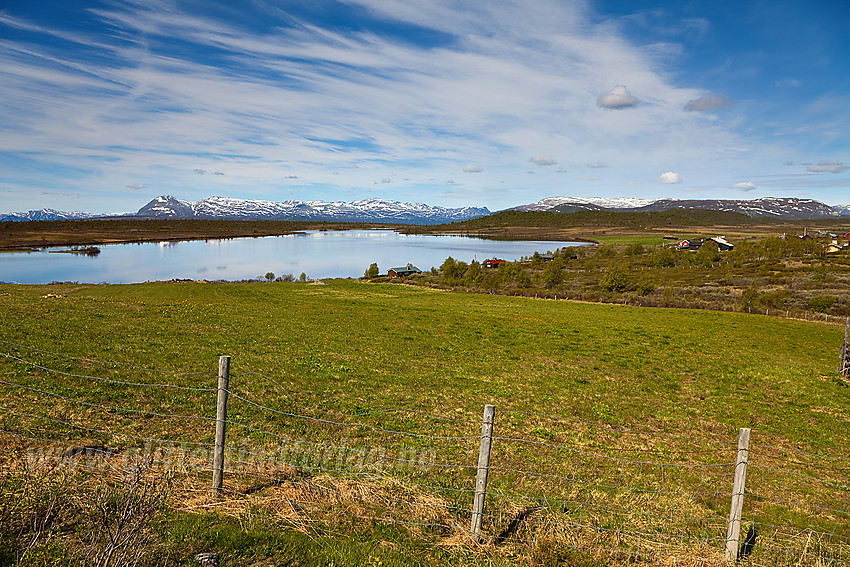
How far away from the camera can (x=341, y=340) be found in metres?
24.4

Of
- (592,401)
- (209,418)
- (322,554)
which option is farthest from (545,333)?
(322,554)

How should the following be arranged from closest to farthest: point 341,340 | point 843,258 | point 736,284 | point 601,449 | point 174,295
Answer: point 601,449
point 341,340
point 174,295
point 736,284
point 843,258

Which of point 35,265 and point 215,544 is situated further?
point 35,265

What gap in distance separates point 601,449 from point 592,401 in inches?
169

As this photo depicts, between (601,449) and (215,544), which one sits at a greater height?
(215,544)

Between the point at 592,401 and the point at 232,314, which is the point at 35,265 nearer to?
the point at 232,314

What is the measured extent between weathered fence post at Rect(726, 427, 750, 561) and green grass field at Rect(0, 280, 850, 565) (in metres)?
0.48

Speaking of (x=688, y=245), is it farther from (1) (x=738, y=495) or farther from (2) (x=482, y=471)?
(2) (x=482, y=471)

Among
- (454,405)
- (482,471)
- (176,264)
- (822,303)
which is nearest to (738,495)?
(482,471)

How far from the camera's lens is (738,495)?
6449 mm

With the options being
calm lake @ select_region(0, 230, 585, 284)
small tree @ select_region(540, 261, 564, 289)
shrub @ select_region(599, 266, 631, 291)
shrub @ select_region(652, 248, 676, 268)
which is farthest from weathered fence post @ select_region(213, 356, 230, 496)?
shrub @ select_region(652, 248, 676, 268)

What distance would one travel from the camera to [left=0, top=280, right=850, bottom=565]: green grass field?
737 centimetres

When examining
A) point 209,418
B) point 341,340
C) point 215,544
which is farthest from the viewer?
point 341,340

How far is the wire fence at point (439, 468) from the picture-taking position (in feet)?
23.9
